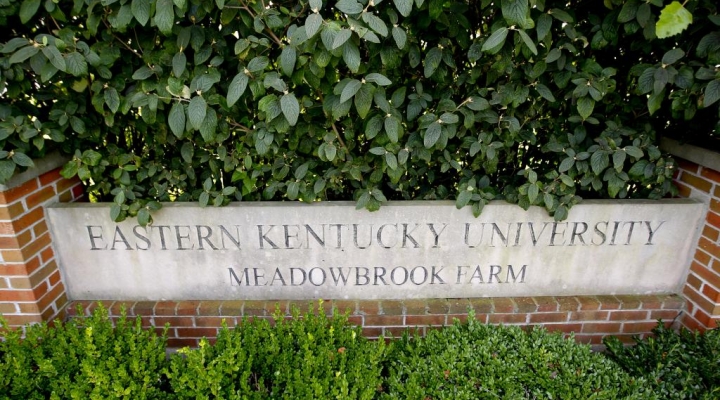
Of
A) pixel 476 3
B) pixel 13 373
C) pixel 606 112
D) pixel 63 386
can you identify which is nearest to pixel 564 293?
pixel 606 112

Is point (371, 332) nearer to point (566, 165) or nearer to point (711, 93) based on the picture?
point (566, 165)

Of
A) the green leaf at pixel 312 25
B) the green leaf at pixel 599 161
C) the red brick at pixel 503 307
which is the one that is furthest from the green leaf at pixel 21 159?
the green leaf at pixel 599 161

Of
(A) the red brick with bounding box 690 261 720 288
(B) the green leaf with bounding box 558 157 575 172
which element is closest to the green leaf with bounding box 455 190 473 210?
(B) the green leaf with bounding box 558 157 575 172

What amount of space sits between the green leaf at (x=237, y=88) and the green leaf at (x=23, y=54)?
0.79 m

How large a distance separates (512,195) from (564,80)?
2.02ft

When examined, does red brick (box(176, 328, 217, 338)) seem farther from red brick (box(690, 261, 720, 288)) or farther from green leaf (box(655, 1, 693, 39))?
red brick (box(690, 261, 720, 288))

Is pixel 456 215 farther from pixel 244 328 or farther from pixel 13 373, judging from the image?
pixel 13 373

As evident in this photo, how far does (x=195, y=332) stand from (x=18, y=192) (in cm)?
115

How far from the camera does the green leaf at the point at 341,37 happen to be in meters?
1.49

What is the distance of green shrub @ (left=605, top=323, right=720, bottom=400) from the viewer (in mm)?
1930

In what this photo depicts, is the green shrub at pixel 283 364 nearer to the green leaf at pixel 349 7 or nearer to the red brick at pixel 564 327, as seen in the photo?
the red brick at pixel 564 327

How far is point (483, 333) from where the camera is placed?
206cm

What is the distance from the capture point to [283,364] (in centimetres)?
181

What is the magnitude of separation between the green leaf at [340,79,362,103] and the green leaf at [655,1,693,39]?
3.32 ft
